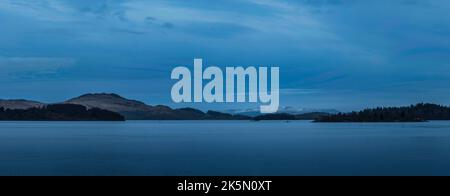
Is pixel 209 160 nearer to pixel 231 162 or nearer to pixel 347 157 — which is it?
pixel 231 162

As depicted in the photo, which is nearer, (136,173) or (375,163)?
(136,173)

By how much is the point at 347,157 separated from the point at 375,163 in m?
6.43

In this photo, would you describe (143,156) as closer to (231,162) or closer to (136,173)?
(231,162)

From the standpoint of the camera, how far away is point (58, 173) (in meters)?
39.9

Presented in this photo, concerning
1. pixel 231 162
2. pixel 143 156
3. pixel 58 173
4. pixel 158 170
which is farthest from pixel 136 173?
pixel 143 156
